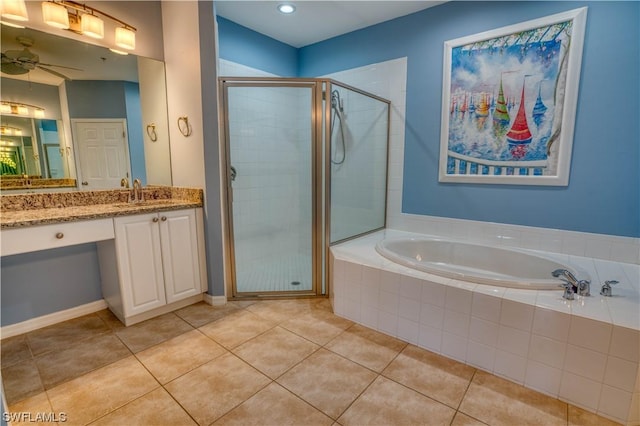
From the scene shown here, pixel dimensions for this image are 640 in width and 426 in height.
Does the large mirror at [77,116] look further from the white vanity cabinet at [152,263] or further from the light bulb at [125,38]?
the white vanity cabinet at [152,263]

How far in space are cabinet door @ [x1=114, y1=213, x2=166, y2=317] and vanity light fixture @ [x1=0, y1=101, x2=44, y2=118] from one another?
881mm

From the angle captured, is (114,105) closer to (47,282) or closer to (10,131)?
(10,131)

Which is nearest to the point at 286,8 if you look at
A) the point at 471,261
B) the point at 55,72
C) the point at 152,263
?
the point at 55,72

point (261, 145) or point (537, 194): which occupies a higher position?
point (261, 145)

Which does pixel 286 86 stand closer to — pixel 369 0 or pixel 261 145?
pixel 261 145

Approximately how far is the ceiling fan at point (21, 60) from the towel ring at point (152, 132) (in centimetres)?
69

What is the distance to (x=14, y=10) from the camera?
68.0 inches

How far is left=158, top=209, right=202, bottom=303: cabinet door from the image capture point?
7.20 ft

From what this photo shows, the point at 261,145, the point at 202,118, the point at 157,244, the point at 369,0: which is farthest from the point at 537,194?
the point at 157,244

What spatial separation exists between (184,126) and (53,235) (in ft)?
3.78

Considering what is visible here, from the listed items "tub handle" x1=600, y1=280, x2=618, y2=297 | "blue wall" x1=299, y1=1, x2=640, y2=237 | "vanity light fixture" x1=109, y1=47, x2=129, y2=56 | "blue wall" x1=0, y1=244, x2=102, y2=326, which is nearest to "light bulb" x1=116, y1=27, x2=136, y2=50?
"vanity light fixture" x1=109, y1=47, x2=129, y2=56

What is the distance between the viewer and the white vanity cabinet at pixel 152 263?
2.01m

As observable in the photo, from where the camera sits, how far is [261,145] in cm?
277

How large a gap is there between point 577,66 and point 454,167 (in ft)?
3.41
